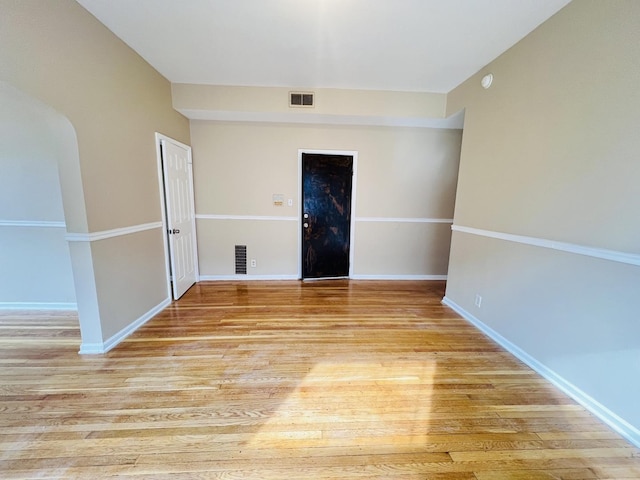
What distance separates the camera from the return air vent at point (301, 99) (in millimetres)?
3008

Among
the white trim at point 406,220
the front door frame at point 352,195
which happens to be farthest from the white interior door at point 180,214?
the white trim at point 406,220

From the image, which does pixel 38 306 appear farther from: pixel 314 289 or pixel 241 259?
pixel 314 289

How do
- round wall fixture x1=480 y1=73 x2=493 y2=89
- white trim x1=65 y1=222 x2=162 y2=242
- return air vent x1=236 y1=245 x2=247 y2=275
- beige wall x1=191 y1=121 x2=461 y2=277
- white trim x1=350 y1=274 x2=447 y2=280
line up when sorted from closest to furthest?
white trim x1=65 y1=222 x2=162 y2=242 < round wall fixture x1=480 y1=73 x2=493 y2=89 < beige wall x1=191 y1=121 x2=461 y2=277 < return air vent x1=236 y1=245 x2=247 y2=275 < white trim x1=350 y1=274 x2=447 y2=280

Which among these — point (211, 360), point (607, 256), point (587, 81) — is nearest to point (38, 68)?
point (211, 360)

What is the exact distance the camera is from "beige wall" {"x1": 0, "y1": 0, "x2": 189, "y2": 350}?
4.89ft

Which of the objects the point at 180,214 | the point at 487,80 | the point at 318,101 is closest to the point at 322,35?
the point at 318,101

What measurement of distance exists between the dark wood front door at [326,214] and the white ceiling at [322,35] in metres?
1.14

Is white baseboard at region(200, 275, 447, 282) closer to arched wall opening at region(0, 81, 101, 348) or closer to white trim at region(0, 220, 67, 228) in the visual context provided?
arched wall opening at region(0, 81, 101, 348)

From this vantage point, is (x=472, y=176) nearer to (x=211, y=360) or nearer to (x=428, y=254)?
(x=428, y=254)

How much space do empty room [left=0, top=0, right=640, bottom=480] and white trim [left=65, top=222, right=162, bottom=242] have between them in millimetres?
16

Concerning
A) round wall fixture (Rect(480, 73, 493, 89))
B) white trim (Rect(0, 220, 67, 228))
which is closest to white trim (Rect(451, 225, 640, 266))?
round wall fixture (Rect(480, 73, 493, 89))

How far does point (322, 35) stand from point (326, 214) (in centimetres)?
221

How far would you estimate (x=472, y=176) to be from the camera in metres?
2.64

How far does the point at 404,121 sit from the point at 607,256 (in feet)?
8.73
